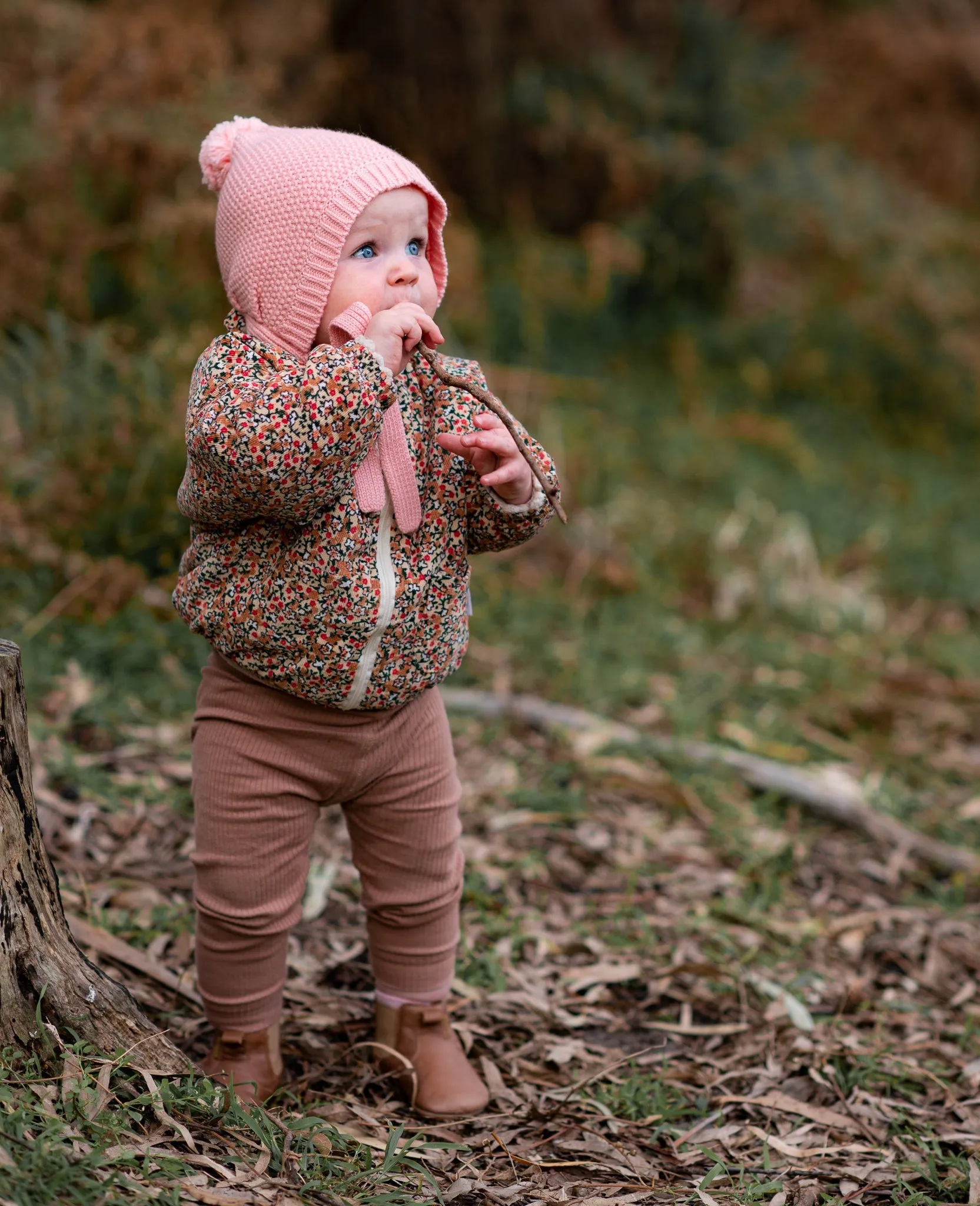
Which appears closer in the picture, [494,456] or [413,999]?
[494,456]

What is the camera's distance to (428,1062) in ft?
7.82

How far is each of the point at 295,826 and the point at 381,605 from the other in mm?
431

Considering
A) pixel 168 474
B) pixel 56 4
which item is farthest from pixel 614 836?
→ pixel 56 4

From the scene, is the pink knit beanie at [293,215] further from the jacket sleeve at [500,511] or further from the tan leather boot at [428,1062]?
the tan leather boot at [428,1062]

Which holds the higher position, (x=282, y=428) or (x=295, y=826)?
(x=282, y=428)

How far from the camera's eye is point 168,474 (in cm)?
369

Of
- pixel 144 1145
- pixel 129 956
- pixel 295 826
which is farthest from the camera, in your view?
pixel 129 956

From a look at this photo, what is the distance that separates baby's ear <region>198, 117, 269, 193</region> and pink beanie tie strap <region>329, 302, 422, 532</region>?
49cm

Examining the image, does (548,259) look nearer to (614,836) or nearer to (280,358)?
(614,836)

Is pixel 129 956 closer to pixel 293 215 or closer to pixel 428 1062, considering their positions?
pixel 428 1062

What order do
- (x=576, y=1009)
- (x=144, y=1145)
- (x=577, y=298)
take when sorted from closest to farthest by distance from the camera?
(x=144, y=1145), (x=576, y=1009), (x=577, y=298)

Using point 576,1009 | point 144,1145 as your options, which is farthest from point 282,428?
point 576,1009

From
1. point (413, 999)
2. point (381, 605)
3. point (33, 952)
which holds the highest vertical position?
point (381, 605)

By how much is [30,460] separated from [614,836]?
2.03 meters
